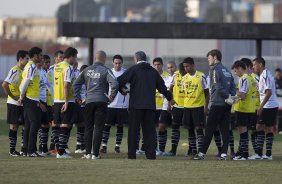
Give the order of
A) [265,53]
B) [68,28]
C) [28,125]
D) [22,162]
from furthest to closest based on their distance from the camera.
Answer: [265,53] < [68,28] < [28,125] < [22,162]

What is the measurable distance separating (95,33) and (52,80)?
10745 millimetres

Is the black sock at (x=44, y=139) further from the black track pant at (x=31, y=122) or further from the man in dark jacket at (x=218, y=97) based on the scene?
the man in dark jacket at (x=218, y=97)

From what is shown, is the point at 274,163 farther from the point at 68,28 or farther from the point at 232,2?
the point at 232,2

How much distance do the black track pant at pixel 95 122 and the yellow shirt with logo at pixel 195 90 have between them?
2417 mm

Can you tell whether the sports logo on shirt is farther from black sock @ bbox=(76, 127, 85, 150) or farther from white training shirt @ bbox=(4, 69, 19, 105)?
black sock @ bbox=(76, 127, 85, 150)

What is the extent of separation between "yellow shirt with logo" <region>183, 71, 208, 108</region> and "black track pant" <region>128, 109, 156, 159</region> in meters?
1.48

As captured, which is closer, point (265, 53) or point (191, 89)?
point (191, 89)

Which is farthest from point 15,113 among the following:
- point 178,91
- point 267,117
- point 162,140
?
point 267,117

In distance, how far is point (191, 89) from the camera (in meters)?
22.7

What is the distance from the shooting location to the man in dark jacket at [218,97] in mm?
21109

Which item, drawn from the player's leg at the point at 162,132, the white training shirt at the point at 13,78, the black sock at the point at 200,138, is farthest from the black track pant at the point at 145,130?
the white training shirt at the point at 13,78

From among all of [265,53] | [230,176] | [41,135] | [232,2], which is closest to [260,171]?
[230,176]

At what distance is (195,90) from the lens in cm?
2264

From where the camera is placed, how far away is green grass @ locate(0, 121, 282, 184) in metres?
17.1
